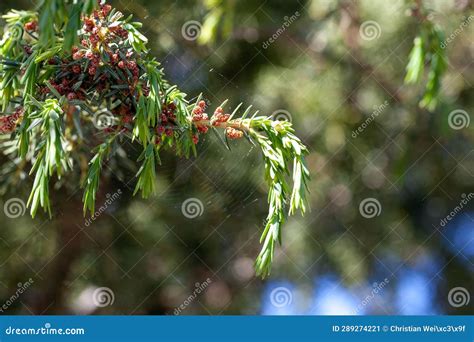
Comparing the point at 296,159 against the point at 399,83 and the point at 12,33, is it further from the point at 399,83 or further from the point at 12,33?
the point at 399,83

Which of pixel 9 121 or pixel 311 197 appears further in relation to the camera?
pixel 311 197

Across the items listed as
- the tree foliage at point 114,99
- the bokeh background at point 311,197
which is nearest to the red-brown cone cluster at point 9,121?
the tree foliage at point 114,99

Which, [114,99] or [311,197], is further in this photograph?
[311,197]

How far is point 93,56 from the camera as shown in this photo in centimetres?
99

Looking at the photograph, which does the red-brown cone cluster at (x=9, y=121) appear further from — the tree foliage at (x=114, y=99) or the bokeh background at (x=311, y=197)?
the bokeh background at (x=311, y=197)

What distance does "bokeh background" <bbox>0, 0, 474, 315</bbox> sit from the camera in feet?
5.73

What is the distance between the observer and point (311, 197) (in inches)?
73.5

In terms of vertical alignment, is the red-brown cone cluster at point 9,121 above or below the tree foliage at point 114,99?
below

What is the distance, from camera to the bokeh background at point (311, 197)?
1.75m

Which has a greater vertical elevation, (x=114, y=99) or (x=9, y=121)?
(x=114, y=99)

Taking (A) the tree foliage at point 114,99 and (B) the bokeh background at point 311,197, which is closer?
(A) the tree foliage at point 114,99

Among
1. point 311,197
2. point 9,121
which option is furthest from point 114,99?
point 311,197

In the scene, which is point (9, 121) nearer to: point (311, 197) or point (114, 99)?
point (114, 99)

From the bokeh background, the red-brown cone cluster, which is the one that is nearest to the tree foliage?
the red-brown cone cluster
